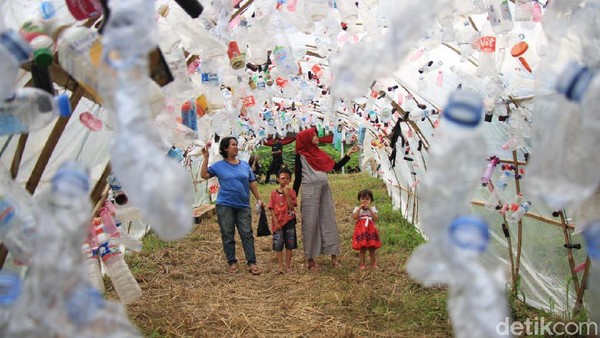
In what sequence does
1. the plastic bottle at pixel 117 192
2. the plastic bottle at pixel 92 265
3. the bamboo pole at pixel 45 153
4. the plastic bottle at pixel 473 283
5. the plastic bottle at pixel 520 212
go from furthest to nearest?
the plastic bottle at pixel 520 212 → the plastic bottle at pixel 92 265 → the plastic bottle at pixel 117 192 → the bamboo pole at pixel 45 153 → the plastic bottle at pixel 473 283

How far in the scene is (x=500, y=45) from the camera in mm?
3402

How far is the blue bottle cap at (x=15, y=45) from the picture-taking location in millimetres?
1170

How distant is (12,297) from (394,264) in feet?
14.2

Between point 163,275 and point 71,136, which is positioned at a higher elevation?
point 71,136


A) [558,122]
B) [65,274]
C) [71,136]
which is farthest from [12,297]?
[71,136]

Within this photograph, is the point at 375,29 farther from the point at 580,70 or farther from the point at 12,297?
the point at 12,297

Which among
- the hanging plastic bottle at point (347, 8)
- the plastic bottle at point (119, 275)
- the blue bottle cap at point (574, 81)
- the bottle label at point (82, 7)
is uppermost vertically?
the hanging plastic bottle at point (347, 8)

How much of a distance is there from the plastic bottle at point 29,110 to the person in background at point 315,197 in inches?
138

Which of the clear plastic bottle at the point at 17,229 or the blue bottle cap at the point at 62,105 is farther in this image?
the blue bottle cap at the point at 62,105

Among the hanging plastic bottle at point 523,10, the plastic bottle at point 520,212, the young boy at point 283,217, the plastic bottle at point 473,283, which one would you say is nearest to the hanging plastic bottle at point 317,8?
the hanging plastic bottle at point 523,10

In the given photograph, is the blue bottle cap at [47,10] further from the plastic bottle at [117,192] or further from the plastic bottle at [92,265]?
the plastic bottle at [92,265]

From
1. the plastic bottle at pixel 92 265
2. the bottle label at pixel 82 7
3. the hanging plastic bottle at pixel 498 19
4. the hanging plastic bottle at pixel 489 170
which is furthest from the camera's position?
the hanging plastic bottle at pixel 489 170

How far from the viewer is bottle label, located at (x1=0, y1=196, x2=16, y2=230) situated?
1.15 metres

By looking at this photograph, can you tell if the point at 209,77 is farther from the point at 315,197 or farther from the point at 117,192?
the point at 315,197
